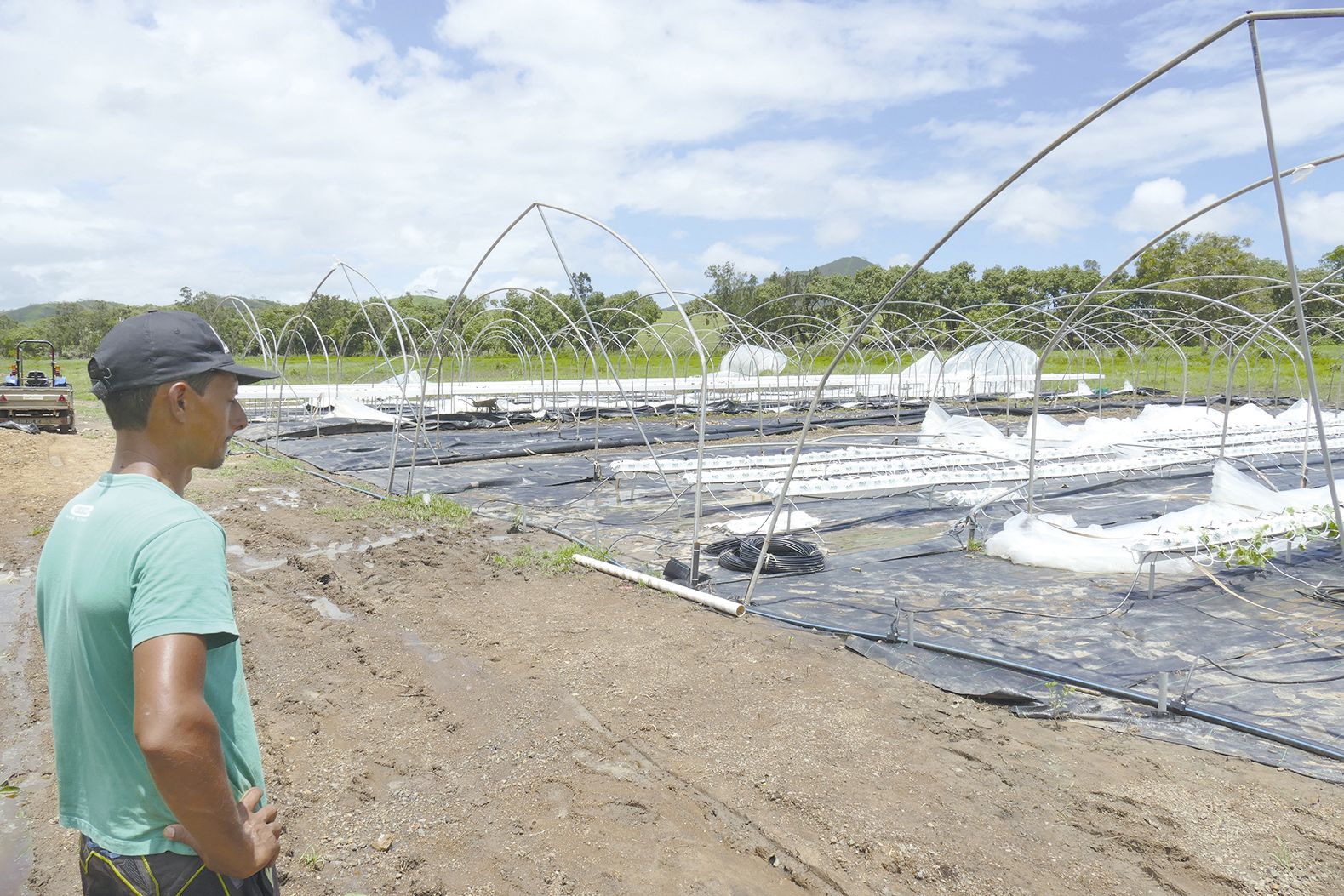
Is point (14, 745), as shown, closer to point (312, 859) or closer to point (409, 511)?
point (312, 859)

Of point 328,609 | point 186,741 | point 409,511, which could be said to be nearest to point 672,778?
point 186,741

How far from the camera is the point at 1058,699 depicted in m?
4.80

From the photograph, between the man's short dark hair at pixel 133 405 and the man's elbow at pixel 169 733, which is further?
the man's short dark hair at pixel 133 405

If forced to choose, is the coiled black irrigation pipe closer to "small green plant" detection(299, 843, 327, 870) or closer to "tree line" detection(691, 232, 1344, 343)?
"small green plant" detection(299, 843, 327, 870)

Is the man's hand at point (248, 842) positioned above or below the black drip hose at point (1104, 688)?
above

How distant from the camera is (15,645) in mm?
5762

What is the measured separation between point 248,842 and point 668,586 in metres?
5.33

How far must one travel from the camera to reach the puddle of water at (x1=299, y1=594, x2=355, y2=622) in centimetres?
638

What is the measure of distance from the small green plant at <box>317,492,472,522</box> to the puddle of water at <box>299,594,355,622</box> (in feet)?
9.51

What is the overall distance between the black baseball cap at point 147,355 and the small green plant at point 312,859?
7.40 feet

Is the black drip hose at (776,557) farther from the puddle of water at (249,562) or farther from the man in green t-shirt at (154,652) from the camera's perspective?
the man in green t-shirt at (154,652)

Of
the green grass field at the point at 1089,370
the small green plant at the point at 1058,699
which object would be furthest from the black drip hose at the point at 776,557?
the green grass field at the point at 1089,370

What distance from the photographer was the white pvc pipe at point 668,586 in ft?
20.7

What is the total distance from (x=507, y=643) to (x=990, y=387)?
2923 centimetres
